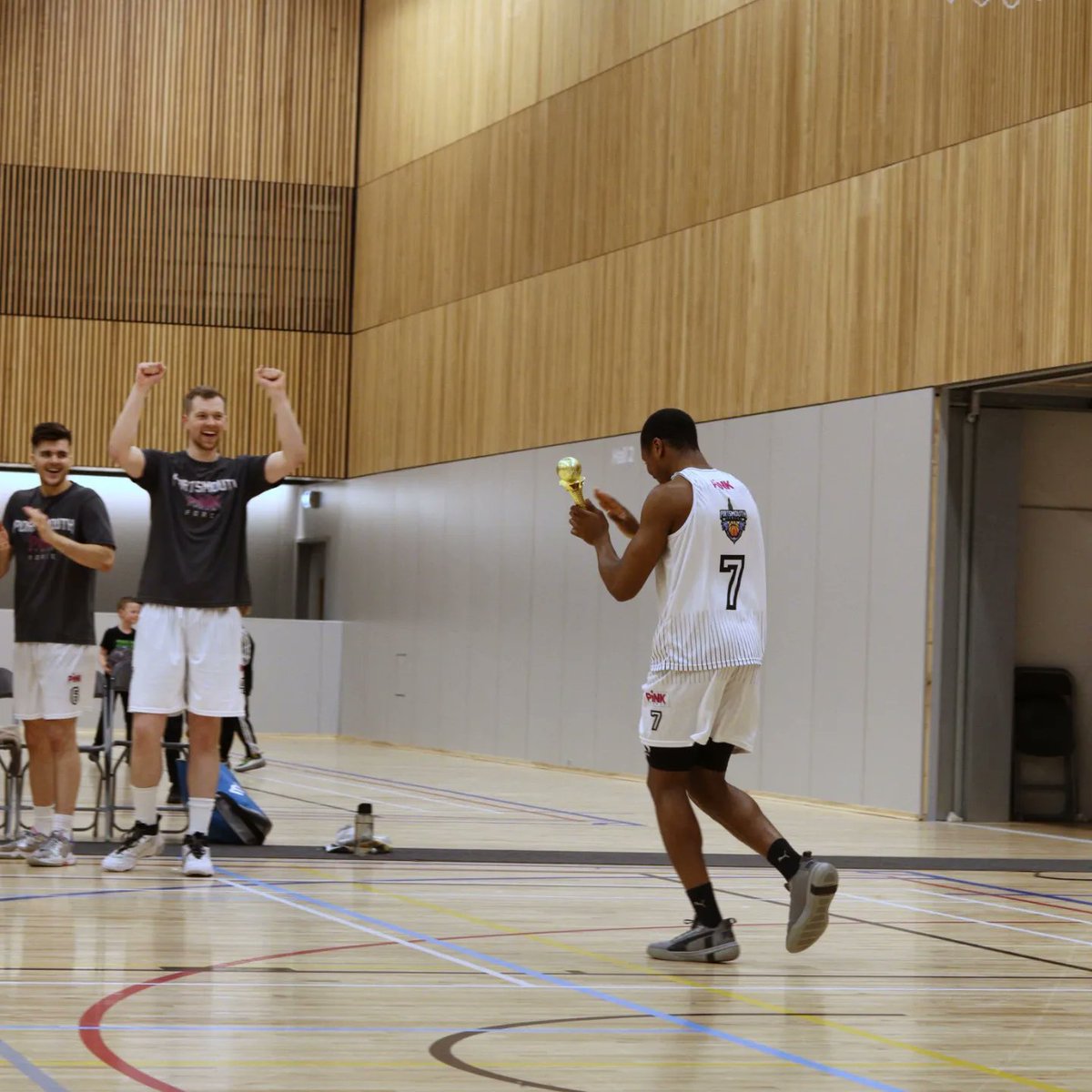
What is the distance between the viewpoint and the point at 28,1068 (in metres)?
3.34

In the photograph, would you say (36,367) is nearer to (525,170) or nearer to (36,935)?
(525,170)

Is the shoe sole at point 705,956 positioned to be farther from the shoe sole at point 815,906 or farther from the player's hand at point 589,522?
the player's hand at point 589,522

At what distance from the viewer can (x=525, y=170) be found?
55.2ft

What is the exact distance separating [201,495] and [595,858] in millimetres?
2616

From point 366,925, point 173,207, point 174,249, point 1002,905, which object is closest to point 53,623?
point 366,925

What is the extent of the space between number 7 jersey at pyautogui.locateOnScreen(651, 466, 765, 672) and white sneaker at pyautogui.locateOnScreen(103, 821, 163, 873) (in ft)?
8.41

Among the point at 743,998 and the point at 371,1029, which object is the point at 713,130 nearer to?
the point at 743,998

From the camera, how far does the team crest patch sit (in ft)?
16.9

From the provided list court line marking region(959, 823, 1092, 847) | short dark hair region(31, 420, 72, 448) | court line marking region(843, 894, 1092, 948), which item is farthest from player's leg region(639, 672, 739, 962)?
court line marking region(959, 823, 1092, 847)

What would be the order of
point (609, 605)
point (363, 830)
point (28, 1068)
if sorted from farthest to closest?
point (609, 605)
point (363, 830)
point (28, 1068)

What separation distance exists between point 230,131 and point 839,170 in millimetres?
9534

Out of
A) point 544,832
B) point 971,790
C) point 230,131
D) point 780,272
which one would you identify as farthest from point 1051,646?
point 230,131

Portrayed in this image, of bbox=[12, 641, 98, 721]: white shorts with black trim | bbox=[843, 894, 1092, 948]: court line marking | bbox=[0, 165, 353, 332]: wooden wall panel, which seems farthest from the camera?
bbox=[0, 165, 353, 332]: wooden wall panel

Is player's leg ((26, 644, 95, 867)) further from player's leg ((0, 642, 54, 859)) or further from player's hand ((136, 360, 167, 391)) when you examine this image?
player's hand ((136, 360, 167, 391))
